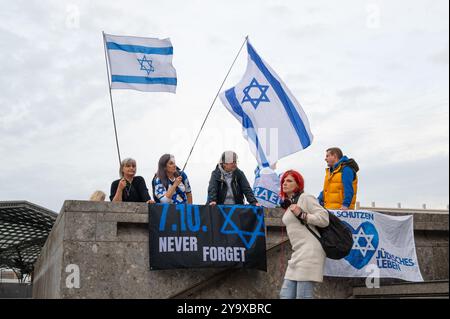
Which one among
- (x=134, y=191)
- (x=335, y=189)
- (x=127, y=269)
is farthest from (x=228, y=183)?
(x=127, y=269)

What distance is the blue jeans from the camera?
564 centimetres

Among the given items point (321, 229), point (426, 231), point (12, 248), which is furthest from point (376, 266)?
point (12, 248)

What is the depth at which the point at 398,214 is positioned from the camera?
9250mm

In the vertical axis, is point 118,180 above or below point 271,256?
above

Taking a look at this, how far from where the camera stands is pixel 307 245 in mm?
5766

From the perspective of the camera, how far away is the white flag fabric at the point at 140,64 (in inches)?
437

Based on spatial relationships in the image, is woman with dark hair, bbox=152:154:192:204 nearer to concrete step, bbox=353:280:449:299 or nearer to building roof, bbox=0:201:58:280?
concrete step, bbox=353:280:449:299

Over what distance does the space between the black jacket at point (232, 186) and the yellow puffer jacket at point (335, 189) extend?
117 cm

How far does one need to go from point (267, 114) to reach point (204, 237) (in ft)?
14.2

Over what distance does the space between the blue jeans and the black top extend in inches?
124

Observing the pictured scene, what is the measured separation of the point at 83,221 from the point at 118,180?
3.44ft

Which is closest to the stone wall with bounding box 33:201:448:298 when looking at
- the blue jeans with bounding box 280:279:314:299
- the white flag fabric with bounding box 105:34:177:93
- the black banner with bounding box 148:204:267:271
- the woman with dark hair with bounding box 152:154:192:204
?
the black banner with bounding box 148:204:267:271
